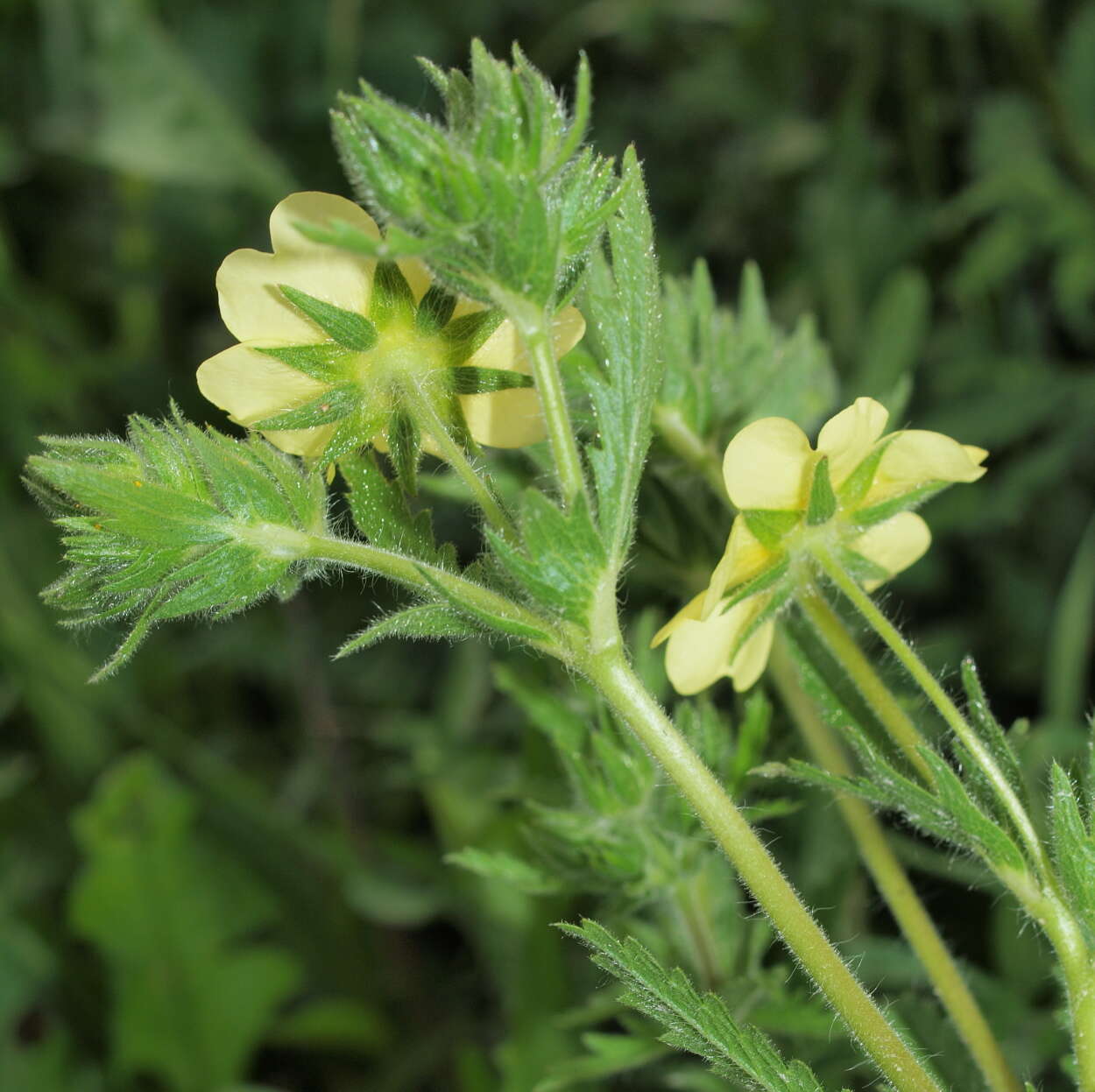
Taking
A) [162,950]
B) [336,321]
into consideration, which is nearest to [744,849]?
[336,321]

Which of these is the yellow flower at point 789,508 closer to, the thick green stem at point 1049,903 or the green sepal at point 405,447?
the thick green stem at point 1049,903

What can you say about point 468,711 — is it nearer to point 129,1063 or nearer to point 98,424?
point 129,1063

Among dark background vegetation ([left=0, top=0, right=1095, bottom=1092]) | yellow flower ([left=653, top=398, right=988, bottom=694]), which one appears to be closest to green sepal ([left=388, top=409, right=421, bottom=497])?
yellow flower ([left=653, top=398, right=988, bottom=694])

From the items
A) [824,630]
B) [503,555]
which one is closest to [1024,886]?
[824,630]

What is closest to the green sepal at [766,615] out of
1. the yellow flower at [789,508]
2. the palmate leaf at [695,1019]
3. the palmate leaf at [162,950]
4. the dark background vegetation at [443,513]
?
the yellow flower at [789,508]

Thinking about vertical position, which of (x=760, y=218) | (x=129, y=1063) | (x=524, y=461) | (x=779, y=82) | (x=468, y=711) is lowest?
(x=129, y=1063)

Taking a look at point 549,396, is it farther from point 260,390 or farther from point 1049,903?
point 1049,903

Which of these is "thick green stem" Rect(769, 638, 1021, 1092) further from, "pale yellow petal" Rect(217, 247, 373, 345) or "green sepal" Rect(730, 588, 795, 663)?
"pale yellow petal" Rect(217, 247, 373, 345)
